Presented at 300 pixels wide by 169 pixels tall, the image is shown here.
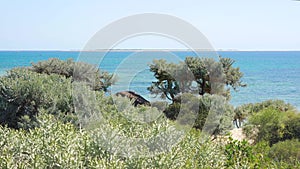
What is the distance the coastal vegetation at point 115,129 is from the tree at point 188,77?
0.02 meters

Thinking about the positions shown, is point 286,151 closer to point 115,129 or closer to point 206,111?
point 206,111

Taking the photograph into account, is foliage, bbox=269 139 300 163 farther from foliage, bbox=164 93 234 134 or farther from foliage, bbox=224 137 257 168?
foliage, bbox=224 137 257 168

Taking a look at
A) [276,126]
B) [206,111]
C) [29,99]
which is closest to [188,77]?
[206,111]

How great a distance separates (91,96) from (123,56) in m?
0.33

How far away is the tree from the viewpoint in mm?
3381

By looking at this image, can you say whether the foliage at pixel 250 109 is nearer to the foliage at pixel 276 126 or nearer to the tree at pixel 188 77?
the tree at pixel 188 77

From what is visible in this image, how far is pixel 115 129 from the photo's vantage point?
1.13m

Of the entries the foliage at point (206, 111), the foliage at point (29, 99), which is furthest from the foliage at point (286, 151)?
the foliage at point (29, 99)

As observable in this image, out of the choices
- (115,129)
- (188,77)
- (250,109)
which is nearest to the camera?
(115,129)

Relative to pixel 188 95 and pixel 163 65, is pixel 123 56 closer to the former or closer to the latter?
pixel 188 95

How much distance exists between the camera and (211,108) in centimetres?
309

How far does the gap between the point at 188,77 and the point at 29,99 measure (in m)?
1.53

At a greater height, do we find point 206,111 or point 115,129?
point 115,129

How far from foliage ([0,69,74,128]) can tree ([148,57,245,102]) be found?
105 cm
